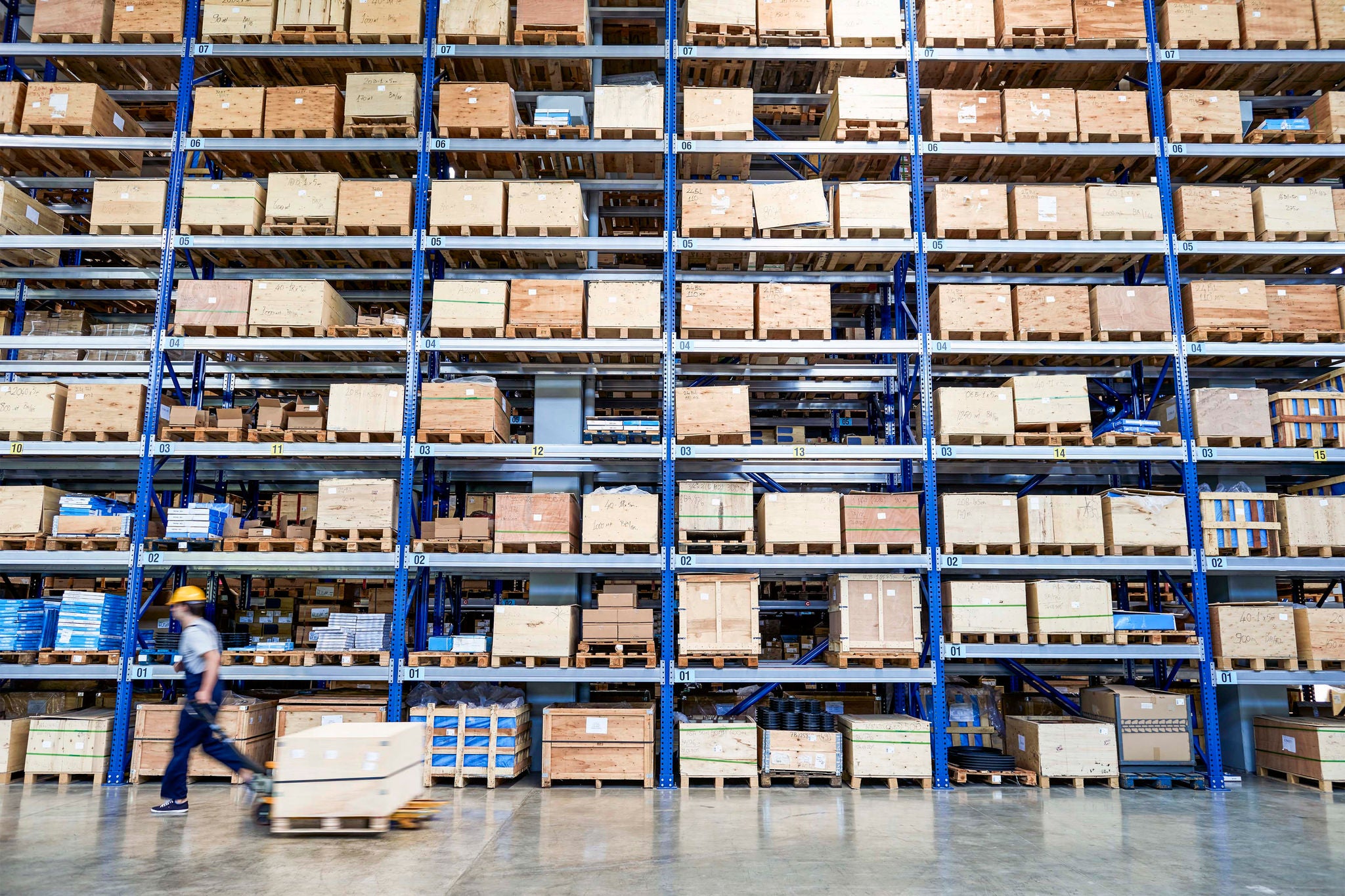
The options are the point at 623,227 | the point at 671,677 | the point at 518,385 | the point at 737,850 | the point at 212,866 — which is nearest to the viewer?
the point at 212,866

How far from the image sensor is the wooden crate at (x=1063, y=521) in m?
9.46

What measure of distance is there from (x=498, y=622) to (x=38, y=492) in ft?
17.2

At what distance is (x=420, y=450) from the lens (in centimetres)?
965

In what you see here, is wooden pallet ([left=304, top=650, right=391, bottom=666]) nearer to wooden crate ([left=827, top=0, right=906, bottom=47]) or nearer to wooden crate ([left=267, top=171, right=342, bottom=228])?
wooden crate ([left=267, top=171, right=342, bottom=228])

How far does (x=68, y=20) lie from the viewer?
34.7 feet

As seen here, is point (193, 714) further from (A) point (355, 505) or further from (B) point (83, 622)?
(B) point (83, 622)

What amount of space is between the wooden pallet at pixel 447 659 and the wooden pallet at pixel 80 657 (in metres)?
3.19

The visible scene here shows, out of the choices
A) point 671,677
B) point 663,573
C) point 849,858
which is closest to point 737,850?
point 849,858

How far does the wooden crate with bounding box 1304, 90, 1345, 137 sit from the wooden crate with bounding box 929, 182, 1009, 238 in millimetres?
4053

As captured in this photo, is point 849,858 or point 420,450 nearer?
point 849,858

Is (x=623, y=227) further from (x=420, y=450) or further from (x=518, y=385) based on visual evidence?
(x=420, y=450)

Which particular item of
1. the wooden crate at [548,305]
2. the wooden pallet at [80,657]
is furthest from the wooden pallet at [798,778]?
the wooden pallet at [80,657]

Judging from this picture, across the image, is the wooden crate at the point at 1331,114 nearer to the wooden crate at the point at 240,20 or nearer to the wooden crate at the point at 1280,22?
the wooden crate at the point at 1280,22

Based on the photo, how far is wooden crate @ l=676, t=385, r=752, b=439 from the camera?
964 cm
